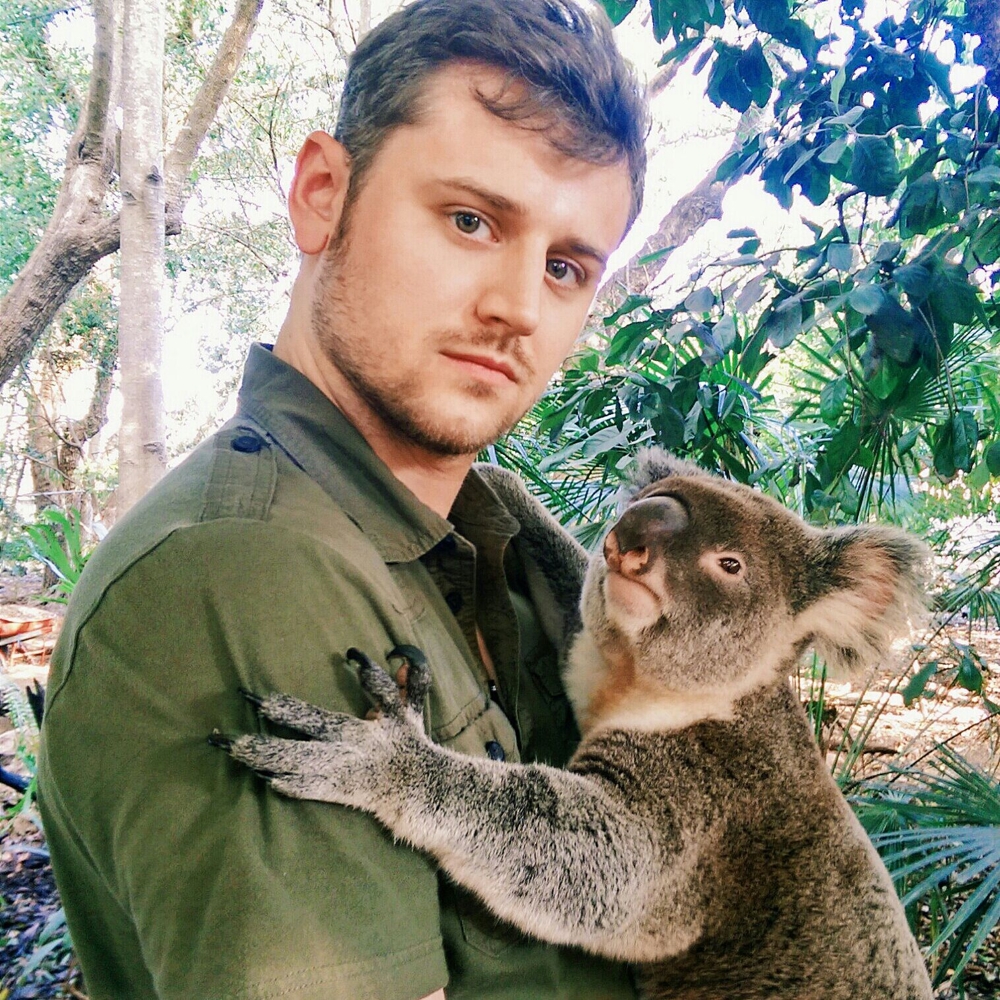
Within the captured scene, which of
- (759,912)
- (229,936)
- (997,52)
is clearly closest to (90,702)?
(229,936)

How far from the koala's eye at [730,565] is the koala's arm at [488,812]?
1.62ft

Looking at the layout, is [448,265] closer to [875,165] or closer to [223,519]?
[223,519]

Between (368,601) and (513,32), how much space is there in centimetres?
83

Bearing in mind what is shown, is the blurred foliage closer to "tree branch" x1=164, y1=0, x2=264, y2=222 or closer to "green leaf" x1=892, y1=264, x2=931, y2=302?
"green leaf" x1=892, y1=264, x2=931, y2=302

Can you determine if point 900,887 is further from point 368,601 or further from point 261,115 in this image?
point 261,115

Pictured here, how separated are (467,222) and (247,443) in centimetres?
42

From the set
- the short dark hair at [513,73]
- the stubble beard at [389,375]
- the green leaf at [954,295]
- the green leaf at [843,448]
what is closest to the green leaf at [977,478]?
the green leaf at [843,448]

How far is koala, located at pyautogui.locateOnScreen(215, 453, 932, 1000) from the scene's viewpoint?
3.68 ft

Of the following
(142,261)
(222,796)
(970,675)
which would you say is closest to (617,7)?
(222,796)

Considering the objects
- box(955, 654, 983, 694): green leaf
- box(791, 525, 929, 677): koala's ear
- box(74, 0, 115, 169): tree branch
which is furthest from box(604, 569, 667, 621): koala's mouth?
box(74, 0, 115, 169): tree branch

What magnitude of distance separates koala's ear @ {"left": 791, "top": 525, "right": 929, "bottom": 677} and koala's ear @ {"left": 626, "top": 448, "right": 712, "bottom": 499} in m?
0.38

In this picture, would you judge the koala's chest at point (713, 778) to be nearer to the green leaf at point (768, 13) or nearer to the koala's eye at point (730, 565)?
the koala's eye at point (730, 565)

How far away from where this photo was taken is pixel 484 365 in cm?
111

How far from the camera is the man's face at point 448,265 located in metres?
1.05
